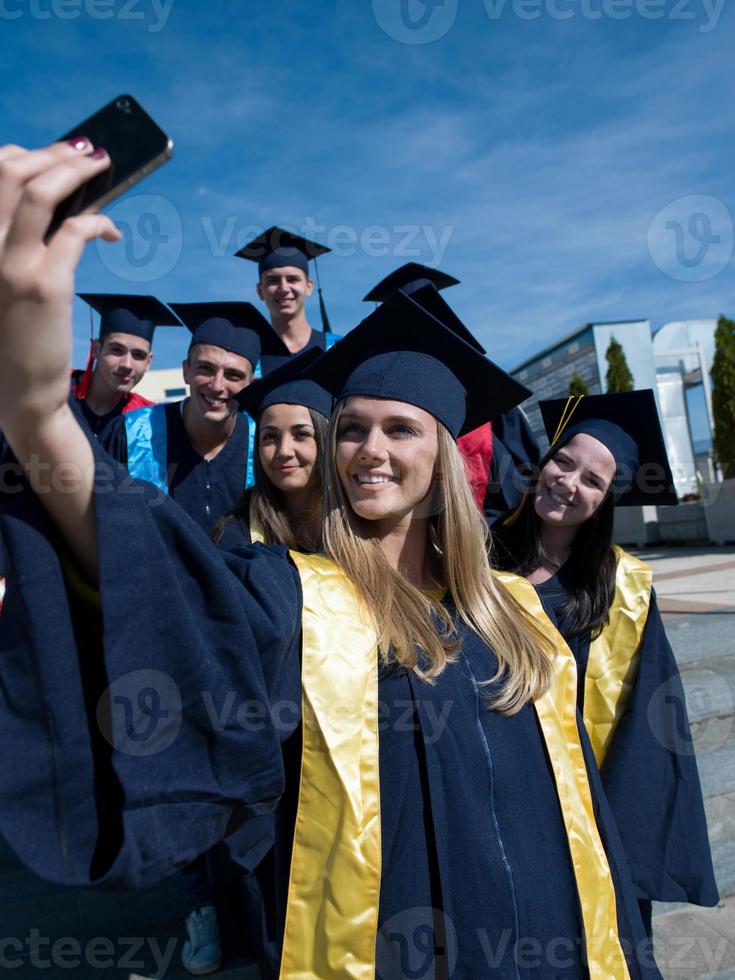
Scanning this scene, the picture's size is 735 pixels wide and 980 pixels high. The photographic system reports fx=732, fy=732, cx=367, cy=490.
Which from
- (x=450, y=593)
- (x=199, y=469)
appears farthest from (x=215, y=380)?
(x=450, y=593)

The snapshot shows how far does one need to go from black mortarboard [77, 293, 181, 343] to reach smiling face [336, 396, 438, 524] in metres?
2.72

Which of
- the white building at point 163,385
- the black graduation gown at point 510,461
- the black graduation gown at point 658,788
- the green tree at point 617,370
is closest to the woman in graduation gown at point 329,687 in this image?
the black graduation gown at point 658,788

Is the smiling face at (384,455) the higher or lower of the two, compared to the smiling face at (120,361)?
lower

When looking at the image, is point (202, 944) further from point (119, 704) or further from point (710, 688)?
point (710, 688)

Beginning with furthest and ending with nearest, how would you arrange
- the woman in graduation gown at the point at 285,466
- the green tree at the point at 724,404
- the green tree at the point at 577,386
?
1. the green tree at the point at 577,386
2. the green tree at the point at 724,404
3. the woman in graduation gown at the point at 285,466

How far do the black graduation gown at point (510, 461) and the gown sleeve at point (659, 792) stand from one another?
5.41ft

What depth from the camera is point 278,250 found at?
475 centimetres

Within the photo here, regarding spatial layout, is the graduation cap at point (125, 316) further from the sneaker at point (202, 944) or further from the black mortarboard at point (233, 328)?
the sneaker at point (202, 944)

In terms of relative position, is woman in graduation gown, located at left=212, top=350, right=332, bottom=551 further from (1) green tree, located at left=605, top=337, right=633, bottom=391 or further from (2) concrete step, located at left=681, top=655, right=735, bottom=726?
(1) green tree, located at left=605, top=337, right=633, bottom=391

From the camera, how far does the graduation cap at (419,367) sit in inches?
69.8

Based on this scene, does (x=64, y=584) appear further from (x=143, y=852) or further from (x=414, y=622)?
(x=414, y=622)

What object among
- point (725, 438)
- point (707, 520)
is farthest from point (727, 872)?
point (725, 438)

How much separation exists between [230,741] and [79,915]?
2.32 m
